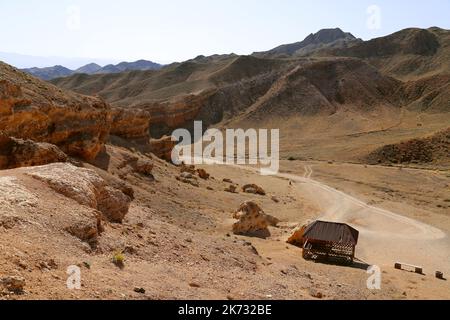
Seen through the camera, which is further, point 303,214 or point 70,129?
point 303,214

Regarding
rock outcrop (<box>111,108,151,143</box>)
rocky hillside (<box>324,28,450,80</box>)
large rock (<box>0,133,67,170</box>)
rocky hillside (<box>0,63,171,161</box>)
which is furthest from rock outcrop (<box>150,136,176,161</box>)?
rocky hillside (<box>324,28,450,80</box>)

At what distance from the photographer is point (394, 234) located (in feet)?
96.2

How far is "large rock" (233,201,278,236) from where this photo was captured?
24062mm

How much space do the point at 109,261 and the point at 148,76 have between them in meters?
115

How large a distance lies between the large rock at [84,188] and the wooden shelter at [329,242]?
8.81 metres

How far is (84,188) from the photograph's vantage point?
14258 mm

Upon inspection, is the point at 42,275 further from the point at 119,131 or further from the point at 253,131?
the point at 253,131

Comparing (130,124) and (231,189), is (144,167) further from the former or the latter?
(130,124)

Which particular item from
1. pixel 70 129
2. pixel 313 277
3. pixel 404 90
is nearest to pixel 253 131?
pixel 404 90

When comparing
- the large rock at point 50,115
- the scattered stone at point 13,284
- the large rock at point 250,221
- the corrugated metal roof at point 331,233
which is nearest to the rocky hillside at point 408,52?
the large rock at point 250,221

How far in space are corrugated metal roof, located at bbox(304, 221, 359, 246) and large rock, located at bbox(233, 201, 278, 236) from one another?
3069 millimetres

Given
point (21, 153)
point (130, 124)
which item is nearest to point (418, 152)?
point (130, 124)

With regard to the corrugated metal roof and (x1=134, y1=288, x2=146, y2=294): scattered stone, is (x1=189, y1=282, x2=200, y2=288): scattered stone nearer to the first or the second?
(x1=134, y1=288, x2=146, y2=294): scattered stone

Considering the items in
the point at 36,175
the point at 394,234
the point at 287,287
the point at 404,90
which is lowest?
the point at 394,234
